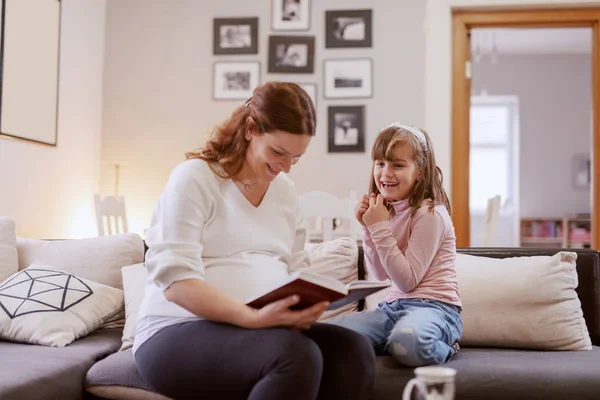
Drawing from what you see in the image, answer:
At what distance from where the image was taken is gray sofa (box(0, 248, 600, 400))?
67.6 inches

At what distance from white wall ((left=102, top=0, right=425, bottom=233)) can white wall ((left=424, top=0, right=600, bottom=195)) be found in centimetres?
6

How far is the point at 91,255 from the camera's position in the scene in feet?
8.05

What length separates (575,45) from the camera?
7742 millimetres

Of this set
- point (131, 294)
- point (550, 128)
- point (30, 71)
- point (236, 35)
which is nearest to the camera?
point (131, 294)

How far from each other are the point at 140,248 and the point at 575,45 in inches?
260

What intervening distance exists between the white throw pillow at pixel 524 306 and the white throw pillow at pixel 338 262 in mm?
356

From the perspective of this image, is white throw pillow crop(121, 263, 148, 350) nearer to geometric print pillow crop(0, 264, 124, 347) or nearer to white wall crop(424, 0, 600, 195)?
geometric print pillow crop(0, 264, 124, 347)

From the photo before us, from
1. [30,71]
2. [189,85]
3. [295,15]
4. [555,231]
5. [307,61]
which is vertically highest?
[295,15]

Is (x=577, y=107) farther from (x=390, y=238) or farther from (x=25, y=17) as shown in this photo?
(x=390, y=238)

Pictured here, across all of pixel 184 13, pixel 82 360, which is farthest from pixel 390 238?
pixel 184 13

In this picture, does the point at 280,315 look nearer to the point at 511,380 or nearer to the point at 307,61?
the point at 511,380

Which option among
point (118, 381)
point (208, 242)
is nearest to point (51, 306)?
point (118, 381)

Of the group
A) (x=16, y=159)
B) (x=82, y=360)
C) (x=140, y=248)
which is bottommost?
(x=82, y=360)

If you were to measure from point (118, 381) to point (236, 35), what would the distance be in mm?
3405
